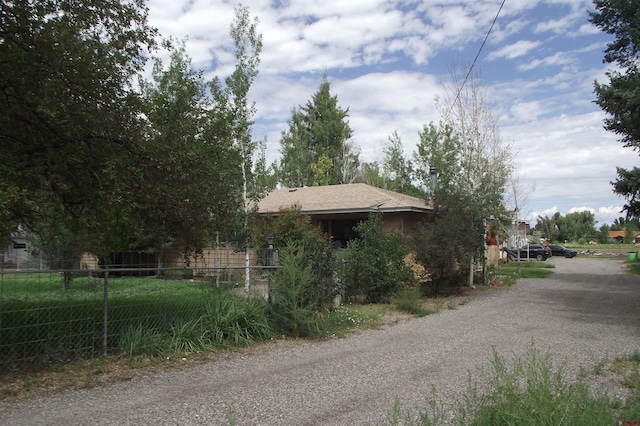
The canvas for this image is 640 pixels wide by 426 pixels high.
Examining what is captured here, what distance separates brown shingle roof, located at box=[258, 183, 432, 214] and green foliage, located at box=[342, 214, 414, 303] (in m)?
5.44

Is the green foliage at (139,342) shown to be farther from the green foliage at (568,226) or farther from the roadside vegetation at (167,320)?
the green foliage at (568,226)

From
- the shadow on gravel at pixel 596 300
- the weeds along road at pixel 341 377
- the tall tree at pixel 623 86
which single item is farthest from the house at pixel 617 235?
the weeds along road at pixel 341 377

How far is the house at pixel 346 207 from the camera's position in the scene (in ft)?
65.2

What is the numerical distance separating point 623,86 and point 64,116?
1306cm

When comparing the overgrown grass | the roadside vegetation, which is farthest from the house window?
the overgrown grass

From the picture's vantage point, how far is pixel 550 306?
44.8 ft

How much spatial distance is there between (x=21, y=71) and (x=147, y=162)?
205cm

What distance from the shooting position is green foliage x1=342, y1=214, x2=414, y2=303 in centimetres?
1339

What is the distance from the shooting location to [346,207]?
20.4 metres

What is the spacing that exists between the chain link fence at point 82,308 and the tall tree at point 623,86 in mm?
10515

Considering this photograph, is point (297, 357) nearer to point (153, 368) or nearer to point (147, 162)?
point (153, 368)

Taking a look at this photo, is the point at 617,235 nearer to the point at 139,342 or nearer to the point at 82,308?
the point at 139,342

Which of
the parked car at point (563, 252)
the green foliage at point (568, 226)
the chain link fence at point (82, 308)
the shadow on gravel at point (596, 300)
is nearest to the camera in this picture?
the chain link fence at point (82, 308)

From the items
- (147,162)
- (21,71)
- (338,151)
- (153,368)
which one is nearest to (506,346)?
(153,368)
